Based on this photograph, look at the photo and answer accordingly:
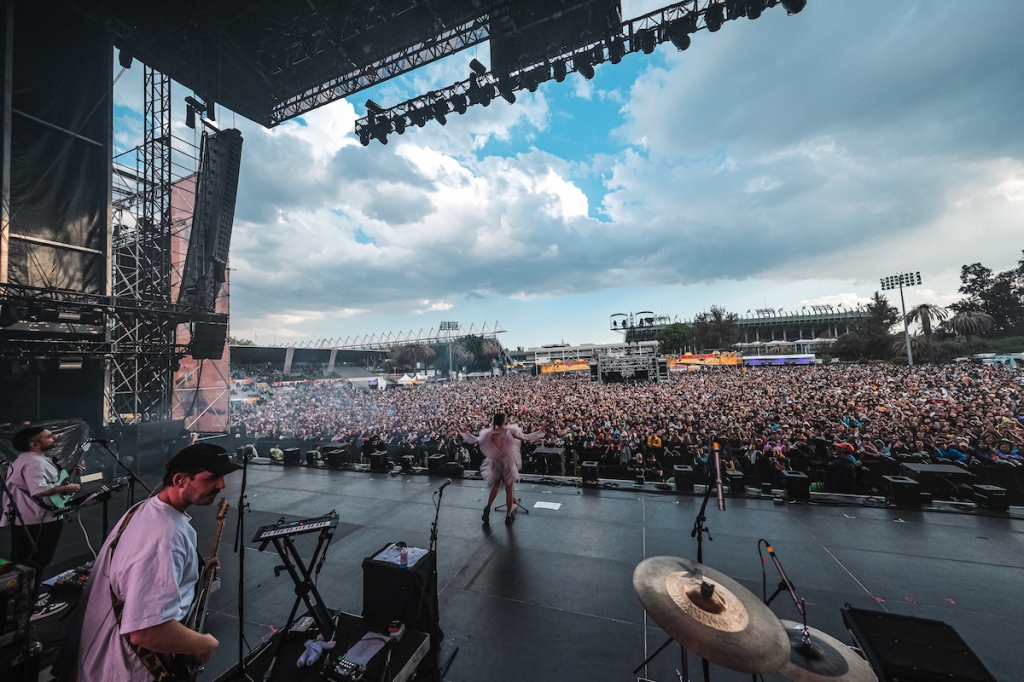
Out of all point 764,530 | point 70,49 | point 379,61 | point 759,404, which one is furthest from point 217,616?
point 759,404

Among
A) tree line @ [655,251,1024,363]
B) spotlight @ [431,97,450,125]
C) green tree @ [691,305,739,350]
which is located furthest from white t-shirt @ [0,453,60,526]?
green tree @ [691,305,739,350]

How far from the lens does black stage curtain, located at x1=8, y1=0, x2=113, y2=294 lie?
9.49 meters

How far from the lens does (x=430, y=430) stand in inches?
548

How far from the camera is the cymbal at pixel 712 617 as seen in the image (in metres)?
1.88

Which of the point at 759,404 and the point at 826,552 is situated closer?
the point at 826,552

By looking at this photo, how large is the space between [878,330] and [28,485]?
7023 centimetres

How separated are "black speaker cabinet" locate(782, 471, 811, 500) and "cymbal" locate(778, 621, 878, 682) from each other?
203 inches

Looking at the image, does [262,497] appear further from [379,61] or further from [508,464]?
[379,61]

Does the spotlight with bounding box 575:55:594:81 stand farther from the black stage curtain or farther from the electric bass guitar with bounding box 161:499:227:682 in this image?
the black stage curtain

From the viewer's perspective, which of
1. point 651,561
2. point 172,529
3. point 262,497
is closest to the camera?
point 172,529

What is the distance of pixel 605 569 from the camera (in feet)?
14.8

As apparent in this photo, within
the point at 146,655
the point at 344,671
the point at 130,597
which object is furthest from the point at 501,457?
the point at 130,597

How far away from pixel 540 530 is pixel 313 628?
3321 mm

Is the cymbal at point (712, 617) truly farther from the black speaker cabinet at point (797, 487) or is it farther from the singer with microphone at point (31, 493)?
the black speaker cabinet at point (797, 487)
